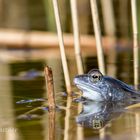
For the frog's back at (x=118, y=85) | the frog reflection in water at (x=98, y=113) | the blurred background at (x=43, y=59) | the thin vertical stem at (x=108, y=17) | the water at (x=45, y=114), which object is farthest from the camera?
the thin vertical stem at (x=108, y=17)

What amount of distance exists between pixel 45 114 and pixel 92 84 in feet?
2.34

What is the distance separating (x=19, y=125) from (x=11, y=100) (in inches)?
43.2

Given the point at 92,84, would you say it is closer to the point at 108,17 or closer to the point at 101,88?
the point at 101,88

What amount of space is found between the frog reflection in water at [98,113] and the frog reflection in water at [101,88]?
3.0 inches

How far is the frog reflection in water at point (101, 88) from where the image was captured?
5949 mm

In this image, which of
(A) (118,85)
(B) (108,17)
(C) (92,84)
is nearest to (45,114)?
(C) (92,84)

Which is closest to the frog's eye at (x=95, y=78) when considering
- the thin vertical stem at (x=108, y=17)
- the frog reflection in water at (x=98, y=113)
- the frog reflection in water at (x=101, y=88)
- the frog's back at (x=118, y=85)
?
the frog reflection in water at (x=101, y=88)

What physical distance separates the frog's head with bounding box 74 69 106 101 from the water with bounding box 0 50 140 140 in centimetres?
15

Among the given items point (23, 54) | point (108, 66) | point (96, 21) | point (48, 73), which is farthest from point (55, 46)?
point (48, 73)

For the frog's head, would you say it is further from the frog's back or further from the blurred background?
the blurred background

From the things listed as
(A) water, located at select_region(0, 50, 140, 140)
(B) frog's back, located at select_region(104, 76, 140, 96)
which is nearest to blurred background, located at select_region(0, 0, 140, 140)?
(A) water, located at select_region(0, 50, 140, 140)

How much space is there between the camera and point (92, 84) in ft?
19.7

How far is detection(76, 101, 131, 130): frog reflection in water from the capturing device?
16.7 ft

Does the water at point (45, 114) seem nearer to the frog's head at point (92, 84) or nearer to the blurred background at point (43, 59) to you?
the blurred background at point (43, 59)
